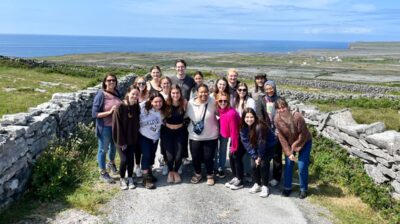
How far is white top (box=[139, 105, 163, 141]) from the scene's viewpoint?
814 centimetres

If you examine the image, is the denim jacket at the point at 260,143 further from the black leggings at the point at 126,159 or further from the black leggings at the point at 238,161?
the black leggings at the point at 126,159

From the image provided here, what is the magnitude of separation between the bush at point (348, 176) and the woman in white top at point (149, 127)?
3.78 meters

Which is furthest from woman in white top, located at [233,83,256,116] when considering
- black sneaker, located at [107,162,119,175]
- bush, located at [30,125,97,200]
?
bush, located at [30,125,97,200]

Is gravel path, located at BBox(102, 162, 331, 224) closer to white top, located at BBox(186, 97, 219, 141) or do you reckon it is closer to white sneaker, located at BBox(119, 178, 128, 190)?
white sneaker, located at BBox(119, 178, 128, 190)

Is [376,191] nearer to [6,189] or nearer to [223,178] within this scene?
[223,178]

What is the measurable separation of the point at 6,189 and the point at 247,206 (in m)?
4.14

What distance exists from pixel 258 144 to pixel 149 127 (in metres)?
2.21

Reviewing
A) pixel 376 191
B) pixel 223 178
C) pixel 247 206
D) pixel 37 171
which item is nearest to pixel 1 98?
pixel 37 171

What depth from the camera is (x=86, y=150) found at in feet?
32.8

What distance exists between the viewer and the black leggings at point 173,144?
8.35m

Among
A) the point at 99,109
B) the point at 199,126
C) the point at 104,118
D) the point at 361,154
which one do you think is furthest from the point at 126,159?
the point at 361,154

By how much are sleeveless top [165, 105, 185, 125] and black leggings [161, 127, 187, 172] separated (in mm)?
185

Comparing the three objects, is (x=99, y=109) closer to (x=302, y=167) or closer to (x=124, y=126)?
(x=124, y=126)

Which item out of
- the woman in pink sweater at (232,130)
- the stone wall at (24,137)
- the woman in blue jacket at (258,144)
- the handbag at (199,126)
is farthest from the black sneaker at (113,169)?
the woman in blue jacket at (258,144)
